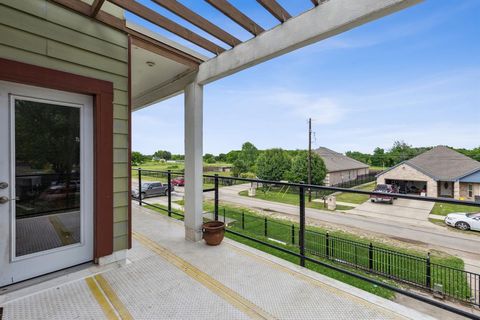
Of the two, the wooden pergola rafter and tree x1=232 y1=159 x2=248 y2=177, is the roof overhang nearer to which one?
the wooden pergola rafter

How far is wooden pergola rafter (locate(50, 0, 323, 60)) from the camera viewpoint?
6.55 ft

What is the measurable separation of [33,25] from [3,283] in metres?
2.23

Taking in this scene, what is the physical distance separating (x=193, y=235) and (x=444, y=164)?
30902 millimetres

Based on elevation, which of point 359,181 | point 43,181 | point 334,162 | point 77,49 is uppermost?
point 77,49

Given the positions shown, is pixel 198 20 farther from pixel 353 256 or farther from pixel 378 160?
pixel 378 160

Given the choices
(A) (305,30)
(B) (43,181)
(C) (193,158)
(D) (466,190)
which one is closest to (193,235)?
(C) (193,158)

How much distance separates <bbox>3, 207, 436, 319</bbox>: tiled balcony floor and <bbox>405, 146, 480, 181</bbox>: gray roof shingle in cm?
2662

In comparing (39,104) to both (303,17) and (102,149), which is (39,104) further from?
(303,17)

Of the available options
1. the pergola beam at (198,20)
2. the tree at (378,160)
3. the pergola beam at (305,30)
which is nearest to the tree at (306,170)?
the pergola beam at (305,30)

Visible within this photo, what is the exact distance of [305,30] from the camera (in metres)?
1.97

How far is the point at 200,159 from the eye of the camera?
3.18m

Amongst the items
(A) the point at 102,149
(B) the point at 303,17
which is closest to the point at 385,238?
(B) the point at 303,17

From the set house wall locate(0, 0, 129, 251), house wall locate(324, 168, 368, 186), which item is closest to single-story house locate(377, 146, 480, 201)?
house wall locate(324, 168, 368, 186)

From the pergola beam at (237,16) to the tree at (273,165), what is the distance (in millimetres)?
22377
